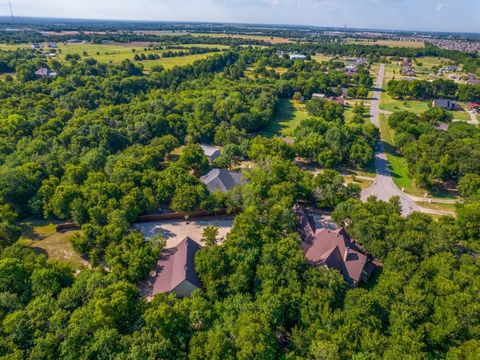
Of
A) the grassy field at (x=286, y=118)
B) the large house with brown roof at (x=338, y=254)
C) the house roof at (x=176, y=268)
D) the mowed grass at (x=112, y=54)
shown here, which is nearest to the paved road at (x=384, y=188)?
the large house with brown roof at (x=338, y=254)

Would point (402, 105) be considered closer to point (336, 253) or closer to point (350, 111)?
point (350, 111)

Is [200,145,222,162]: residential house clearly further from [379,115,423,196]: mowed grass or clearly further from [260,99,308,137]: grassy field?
[379,115,423,196]: mowed grass

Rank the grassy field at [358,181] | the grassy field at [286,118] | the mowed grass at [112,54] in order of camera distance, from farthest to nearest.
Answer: the mowed grass at [112,54]
the grassy field at [286,118]
the grassy field at [358,181]

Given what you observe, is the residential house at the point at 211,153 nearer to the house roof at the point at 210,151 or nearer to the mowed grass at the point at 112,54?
the house roof at the point at 210,151

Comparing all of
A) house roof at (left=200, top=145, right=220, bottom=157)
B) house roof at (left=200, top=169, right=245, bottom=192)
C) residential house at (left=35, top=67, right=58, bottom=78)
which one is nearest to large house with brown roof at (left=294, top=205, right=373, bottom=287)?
house roof at (left=200, top=169, right=245, bottom=192)

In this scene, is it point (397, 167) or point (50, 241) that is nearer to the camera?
point (50, 241)

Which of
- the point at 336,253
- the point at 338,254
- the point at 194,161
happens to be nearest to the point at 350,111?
the point at 194,161
